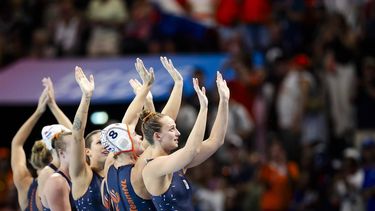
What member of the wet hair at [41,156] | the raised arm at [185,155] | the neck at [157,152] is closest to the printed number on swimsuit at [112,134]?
the neck at [157,152]

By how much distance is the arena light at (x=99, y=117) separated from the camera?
21.5 meters

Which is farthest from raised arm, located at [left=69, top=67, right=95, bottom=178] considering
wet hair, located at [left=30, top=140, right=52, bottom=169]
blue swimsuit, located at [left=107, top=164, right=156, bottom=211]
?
wet hair, located at [left=30, top=140, right=52, bottom=169]

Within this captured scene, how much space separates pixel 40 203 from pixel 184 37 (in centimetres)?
861

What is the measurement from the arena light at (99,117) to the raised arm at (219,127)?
9.25 metres

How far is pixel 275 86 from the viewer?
19.6 meters

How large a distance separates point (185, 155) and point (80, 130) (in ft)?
4.83

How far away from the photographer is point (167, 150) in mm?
11906

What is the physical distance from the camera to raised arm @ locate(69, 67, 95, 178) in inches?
478

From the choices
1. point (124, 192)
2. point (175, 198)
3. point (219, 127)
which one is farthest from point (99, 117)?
point (175, 198)

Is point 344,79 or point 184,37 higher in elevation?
point 184,37

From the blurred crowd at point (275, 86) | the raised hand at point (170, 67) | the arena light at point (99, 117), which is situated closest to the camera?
the raised hand at point (170, 67)

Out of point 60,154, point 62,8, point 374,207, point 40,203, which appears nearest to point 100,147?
point 60,154

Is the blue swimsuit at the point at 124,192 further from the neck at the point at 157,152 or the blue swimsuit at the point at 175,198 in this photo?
the neck at the point at 157,152

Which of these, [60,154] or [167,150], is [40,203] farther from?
[167,150]
